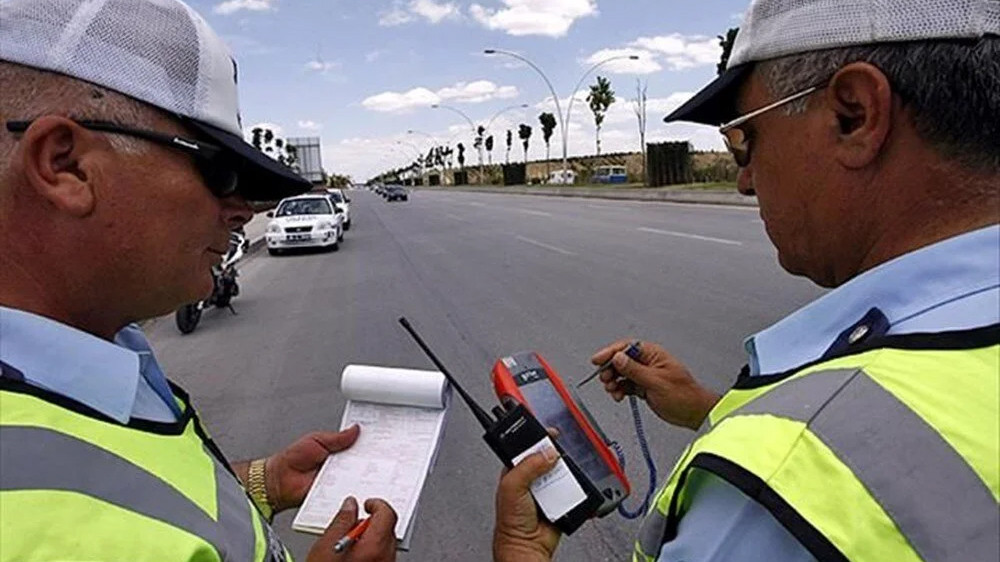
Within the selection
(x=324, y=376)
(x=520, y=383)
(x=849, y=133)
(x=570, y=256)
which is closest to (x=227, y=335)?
(x=324, y=376)

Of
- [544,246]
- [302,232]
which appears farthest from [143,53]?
[302,232]

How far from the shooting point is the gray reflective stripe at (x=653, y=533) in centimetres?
108

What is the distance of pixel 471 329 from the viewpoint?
25.0 ft

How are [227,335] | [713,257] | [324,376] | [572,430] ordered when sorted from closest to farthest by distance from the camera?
1. [572,430]
2. [324,376]
3. [227,335]
4. [713,257]

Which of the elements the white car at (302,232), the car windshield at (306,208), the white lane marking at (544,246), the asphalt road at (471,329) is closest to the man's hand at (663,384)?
the asphalt road at (471,329)

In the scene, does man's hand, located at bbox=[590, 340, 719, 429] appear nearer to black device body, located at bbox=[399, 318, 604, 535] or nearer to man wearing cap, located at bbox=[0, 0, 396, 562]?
black device body, located at bbox=[399, 318, 604, 535]

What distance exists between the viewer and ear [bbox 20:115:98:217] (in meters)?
1.14

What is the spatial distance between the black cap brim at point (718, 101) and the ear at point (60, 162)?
109cm

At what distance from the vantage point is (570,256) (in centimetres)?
1327

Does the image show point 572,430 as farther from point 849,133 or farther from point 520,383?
point 849,133

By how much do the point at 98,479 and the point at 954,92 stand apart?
128 centimetres

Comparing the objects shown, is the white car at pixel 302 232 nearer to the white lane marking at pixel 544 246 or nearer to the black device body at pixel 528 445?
the white lane marking at pixel 544 246

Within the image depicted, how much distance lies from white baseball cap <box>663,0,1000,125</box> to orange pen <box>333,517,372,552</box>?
1099 mm

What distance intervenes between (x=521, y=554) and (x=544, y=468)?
17 centimetres
